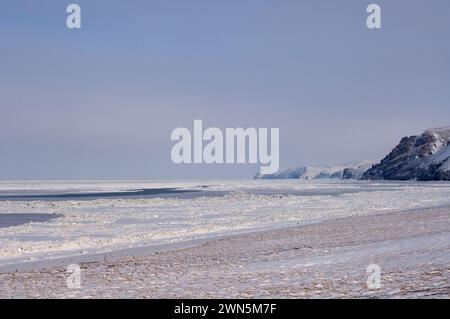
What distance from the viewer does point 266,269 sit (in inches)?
625

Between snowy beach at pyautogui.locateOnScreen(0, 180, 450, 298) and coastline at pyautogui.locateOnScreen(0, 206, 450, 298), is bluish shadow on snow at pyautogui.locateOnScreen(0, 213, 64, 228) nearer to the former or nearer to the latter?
snowy beach at pyautogui.locateOnScreen(0, 180, 450, 298)

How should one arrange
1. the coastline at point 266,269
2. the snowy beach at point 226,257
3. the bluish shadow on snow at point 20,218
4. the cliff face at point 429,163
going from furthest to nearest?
1. the cliff face at point 429,163
2. the bluish shadow on snow at point 20,218
3. the snowy beach at point 226,257
4. the coastline at point 266,269

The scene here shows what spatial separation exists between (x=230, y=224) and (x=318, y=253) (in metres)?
14.0

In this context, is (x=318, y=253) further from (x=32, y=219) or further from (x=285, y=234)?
(x=32, y=219)

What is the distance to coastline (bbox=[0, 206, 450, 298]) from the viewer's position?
488 inches

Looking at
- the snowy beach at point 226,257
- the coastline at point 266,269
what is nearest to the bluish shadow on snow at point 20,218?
the snowy beach at point 226,257

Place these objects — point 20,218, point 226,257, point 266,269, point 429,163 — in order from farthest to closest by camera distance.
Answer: point 429,163 → point 20,218 → point 226,257 → point 266,269

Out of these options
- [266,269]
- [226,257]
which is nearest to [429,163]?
[226,257]

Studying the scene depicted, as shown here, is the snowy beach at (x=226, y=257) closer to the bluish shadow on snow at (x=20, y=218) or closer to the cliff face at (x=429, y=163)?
the bluish shadow on snow at (x=20, y=218)

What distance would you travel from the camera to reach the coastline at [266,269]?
1239cm

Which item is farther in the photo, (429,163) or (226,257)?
(429,163)

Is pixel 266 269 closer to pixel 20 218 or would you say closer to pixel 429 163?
pixel 20 218

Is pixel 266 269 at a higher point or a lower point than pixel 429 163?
lower
